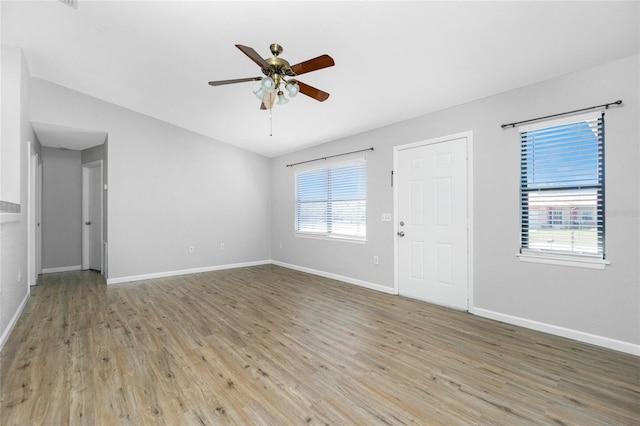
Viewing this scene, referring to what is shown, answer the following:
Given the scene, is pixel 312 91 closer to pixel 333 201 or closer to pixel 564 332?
pixel 333 201

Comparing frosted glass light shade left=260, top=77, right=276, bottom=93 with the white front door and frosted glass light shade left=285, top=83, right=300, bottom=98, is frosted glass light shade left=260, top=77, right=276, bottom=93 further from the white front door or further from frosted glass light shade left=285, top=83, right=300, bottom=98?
the white front door

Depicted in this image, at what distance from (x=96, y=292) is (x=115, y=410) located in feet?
11.2

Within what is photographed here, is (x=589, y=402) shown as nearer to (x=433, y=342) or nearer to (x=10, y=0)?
(x=433, y=342)

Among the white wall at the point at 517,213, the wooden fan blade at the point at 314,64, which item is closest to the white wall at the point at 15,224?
the wooden fan blade at the point at 314,64

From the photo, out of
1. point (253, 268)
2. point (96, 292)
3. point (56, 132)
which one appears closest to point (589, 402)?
point (253, 268)

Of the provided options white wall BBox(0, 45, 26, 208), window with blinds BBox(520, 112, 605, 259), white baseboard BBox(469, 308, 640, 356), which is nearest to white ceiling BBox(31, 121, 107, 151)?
white wall BBox(0, 45, 26, 208)

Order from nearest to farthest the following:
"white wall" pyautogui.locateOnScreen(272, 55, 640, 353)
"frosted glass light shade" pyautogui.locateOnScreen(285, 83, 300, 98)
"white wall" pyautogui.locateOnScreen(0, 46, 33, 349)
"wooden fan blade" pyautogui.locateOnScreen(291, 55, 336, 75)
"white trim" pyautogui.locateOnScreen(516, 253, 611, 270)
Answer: "wooden fan blade" pyautogui.locateOnScreen(291, 55, 336, 75) < "frosted glass light shade" pyautogui.locateOnScreen(285, 83, 300, 98) < "white wall" pyautogui.locateOnScreen(272, 55, 640, 353) < "white trim" pyautogui.locateOnScreen(516, 253, 611, 270) < "white wall" pyautogui.locateOnScreen(0, 46, 33, 349)

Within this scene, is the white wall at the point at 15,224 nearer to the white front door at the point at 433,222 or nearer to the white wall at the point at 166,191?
the white wall at the point at 166,191

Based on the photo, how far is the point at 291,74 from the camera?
2.34 meters

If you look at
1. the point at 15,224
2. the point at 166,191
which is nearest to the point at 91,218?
the point at 166,191

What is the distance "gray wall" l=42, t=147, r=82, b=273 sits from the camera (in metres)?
5.75

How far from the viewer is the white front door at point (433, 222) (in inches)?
139

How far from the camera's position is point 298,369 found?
86.2 inches

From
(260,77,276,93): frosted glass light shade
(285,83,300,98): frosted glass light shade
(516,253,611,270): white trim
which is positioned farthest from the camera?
(516,253,611,270): white trim
